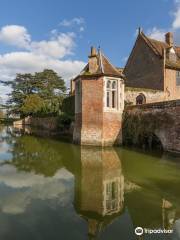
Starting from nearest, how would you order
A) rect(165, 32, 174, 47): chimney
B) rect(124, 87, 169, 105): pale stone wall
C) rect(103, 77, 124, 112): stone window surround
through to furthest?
1. rect(103, 77, 124, 112): stone window surround
2. rect(124, 87, 169, 105): pale stone wall
3. rect(165, 32, 174, 47): chimney

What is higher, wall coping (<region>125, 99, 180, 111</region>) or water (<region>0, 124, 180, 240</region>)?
wall coping (<region>125, 99, 180, 111</region>)

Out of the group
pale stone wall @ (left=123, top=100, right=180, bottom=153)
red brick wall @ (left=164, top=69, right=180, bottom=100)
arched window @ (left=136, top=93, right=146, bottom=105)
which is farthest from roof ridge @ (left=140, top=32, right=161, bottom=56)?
pale stone wall @ (left=123, top=100, right=180, bottom=153)

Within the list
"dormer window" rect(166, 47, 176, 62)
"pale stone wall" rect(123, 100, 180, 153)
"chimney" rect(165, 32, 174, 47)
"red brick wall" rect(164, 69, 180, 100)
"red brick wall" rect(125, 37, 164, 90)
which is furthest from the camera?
"chimney" rect(165, 32, 174, 47)

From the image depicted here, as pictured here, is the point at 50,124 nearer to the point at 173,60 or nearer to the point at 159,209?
the point at 173,60

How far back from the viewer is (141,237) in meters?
4.76

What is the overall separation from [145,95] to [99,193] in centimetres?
2023

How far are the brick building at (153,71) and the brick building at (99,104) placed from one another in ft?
21.7

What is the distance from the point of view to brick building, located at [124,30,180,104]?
1038 inches

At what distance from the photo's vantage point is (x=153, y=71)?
29578 mm

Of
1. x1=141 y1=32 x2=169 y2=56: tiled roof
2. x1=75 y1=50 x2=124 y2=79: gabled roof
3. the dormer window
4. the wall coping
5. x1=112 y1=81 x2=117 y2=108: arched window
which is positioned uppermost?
x1=141 y1=32 x2=169 y2=56: tiled roof

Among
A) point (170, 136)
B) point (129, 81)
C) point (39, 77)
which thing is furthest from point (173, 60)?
point (39, 77)

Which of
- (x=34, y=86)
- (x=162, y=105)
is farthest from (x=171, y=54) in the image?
(x=34, y=86)

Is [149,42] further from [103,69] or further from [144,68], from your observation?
[103,69]

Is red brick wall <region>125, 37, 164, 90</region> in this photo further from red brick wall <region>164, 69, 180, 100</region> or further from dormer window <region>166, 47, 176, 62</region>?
dormer window <region>166, 47, 176, 62</region>
